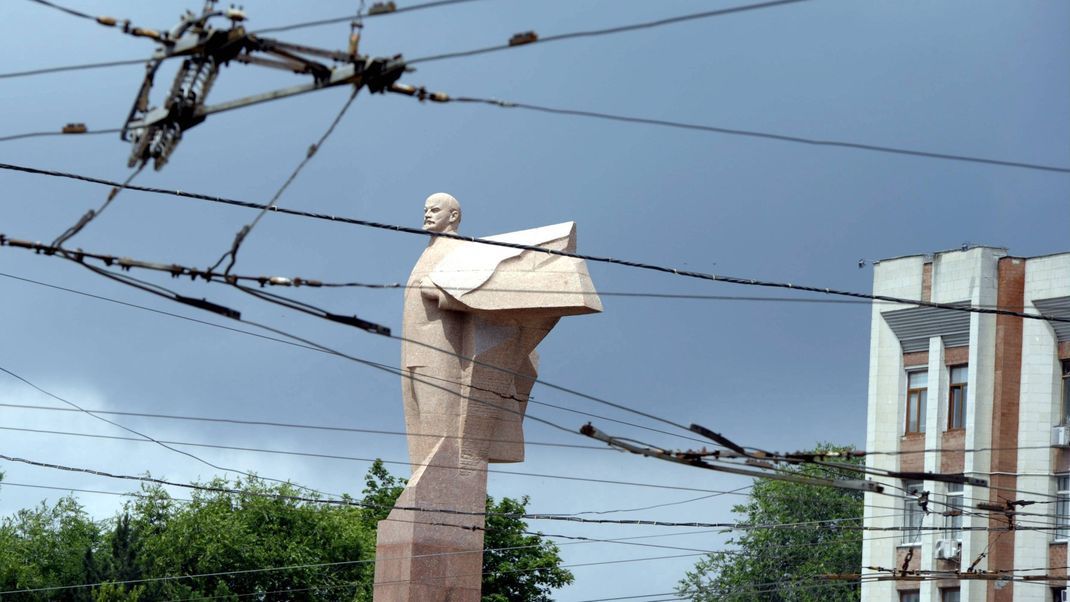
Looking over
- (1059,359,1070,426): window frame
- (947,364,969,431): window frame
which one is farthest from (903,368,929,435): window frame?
(1059,359,1070,426): window frame

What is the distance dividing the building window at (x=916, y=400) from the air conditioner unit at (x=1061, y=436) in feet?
10.5

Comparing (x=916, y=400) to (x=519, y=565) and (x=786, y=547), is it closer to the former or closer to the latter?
(x=519, y=565)

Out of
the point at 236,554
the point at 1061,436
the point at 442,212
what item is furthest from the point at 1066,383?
the point at 236,554

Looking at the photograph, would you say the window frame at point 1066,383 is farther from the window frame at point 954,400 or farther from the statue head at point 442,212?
the statue head at point 442,212

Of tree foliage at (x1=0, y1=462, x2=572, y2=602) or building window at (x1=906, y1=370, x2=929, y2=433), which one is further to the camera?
tree foliage at (x1=0, y1=462, x2=572, y2=602)

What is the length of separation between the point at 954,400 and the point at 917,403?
1061 millimetres

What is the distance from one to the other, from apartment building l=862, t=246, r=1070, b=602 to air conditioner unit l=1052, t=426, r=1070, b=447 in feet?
0.09

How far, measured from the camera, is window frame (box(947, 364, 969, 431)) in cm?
4156

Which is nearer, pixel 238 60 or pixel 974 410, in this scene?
pixel 238 60

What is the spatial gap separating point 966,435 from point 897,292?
363 centimetres

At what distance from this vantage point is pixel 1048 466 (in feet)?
130

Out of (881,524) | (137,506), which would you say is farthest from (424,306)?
(137,506)

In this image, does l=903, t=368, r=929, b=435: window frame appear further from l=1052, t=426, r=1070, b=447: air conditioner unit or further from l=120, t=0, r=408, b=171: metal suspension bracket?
l=120, t=0, r=408, b=171: metal suspension bracket

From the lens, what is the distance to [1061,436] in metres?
39.8
